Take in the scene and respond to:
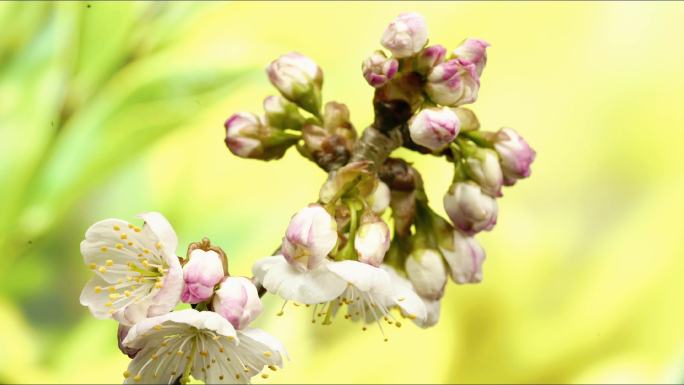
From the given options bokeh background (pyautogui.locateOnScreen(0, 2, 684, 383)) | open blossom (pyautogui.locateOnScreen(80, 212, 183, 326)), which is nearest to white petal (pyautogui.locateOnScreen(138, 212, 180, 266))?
open blossom (pyautogui.locateOnScreen(80, 212, 183, 326))

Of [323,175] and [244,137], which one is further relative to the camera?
[323,175]

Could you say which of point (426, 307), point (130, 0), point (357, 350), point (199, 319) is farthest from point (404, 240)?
point (130, 0)

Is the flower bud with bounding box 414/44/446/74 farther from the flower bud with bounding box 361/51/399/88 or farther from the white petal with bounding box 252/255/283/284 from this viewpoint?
the white petal with bounding box 252/255/283/284

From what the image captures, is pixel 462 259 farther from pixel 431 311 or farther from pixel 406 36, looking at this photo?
pixel 406 36

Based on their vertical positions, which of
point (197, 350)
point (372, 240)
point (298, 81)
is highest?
point (298, 81)

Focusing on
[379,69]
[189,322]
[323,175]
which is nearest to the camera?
[189,322]

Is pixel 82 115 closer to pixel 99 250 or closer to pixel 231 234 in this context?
pixel 231 234

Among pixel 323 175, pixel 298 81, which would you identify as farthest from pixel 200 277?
pixel 323 175
